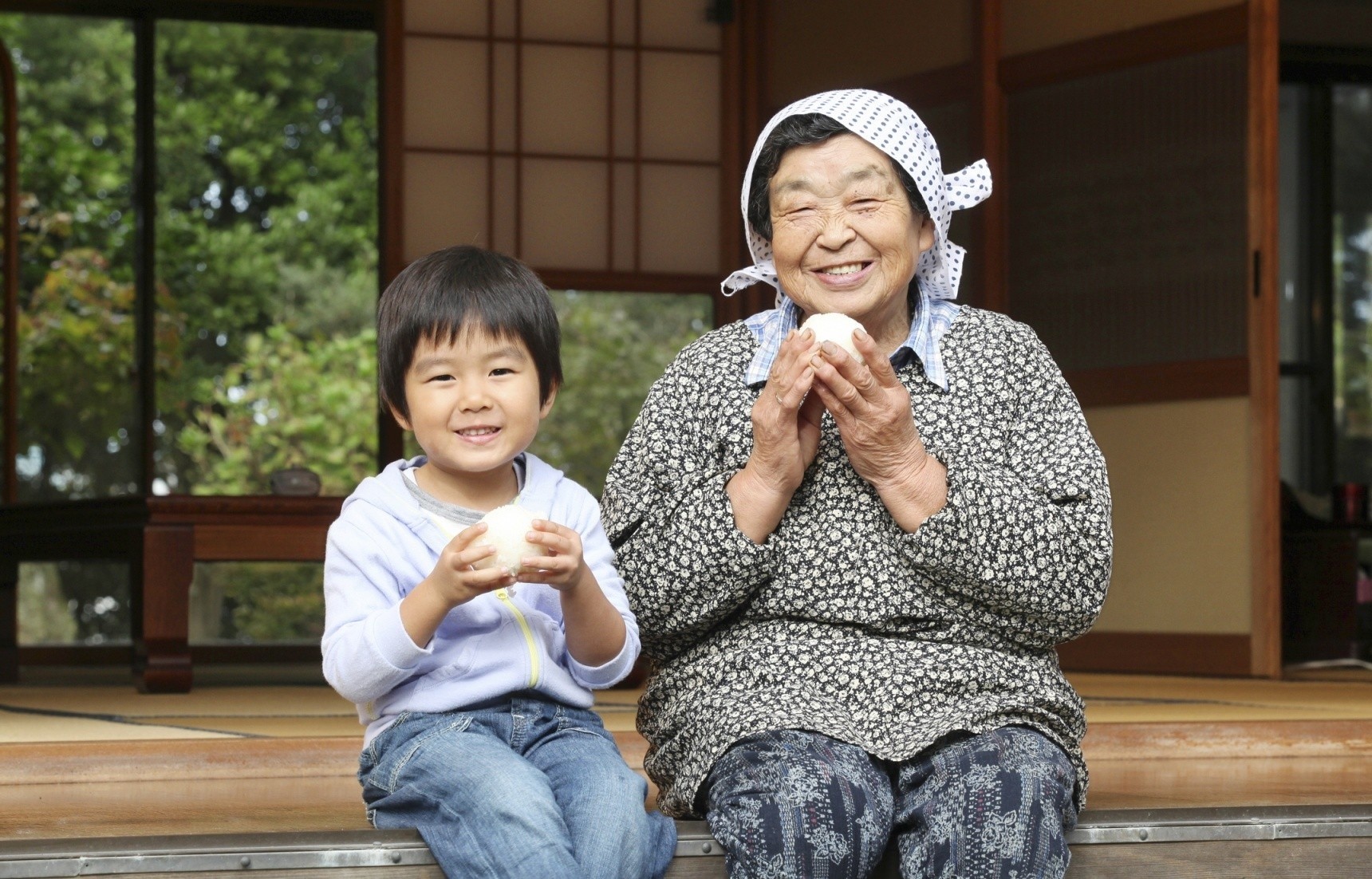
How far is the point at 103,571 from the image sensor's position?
7.64 m

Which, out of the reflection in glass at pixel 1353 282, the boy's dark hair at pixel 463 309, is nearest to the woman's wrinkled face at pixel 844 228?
the boy's dark hair at pixel 463 309

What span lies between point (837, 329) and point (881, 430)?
0.11m

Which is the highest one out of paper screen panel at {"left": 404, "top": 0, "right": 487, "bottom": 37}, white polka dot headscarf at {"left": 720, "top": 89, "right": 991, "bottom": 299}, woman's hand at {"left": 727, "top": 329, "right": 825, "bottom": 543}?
paper screen panel at {"left": 404, "top": 0, "right": 487, "bottom": 37}

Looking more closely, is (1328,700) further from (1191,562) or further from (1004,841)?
(1004,841)

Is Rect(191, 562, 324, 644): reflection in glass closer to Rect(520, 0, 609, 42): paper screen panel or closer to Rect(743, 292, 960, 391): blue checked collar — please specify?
Rect(520, 0, 609, 42): paper screen panel

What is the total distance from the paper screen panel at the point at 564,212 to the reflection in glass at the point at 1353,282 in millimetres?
4182

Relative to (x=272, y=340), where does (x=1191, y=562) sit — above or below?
below

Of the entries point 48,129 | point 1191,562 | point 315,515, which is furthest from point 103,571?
point 1191,562

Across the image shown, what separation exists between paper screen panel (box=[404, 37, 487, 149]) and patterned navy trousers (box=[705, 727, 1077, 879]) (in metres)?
4.48

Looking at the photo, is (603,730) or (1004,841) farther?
(603,730)

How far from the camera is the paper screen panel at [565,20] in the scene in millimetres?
5906

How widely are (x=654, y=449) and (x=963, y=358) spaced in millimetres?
361

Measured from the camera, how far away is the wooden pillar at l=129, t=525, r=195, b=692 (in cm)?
406

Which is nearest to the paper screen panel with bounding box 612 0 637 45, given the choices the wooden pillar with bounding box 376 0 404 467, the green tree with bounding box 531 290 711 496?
the wooden pillar with bounding box 376 0 404 467
